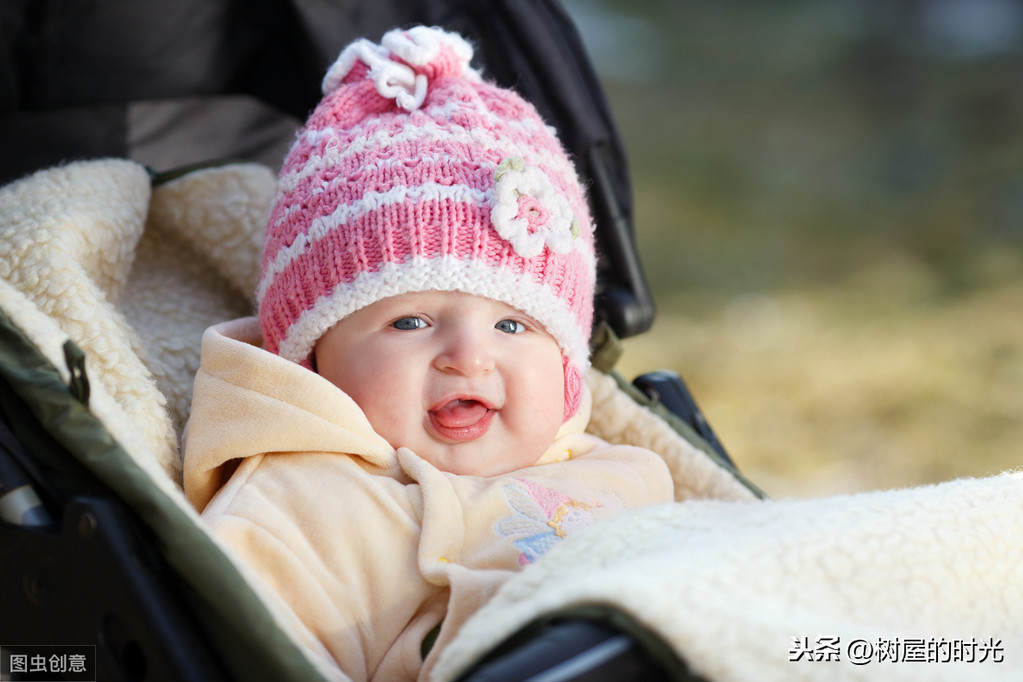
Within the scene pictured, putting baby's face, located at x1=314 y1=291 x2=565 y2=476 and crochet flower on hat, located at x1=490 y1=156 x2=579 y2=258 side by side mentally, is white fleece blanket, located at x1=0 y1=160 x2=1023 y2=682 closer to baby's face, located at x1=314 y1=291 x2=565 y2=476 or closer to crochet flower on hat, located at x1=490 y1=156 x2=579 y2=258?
baby's face, located at x1=314 y1=291 x2=565 y2=476

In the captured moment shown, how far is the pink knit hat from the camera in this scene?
985 millimetres

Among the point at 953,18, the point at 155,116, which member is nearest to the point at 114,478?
the point at 155,116

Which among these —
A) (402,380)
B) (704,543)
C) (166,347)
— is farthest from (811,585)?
(166,347)

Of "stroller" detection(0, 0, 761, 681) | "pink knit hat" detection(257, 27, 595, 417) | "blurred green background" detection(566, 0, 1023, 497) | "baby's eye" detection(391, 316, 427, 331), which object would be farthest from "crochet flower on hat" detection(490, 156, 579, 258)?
"blurred green background" detection(566, 0, 1023, 497)

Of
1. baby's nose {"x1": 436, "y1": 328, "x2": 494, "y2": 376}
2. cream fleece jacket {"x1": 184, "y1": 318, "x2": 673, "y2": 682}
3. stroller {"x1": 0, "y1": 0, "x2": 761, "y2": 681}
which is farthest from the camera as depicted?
baby's nose {"x1": 436, "y1": 328, "x2": 494, "y2": 376}

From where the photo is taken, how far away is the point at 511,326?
1.03m

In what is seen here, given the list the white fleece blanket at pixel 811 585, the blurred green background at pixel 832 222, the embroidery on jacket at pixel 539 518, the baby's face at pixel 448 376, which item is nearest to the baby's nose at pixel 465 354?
the baby's face at pixel 448 376

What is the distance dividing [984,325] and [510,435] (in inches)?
96.8

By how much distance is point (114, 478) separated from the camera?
2.48 feet

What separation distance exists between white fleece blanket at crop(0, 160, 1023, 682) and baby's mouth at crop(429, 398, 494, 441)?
24 centimetres

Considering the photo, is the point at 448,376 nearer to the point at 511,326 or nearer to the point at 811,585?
the point at 511,326

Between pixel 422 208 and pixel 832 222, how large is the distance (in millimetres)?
3066

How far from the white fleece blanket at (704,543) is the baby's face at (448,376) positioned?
0.21 metres

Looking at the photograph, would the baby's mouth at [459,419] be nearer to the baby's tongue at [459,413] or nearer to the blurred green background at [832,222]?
the baby's tongue at [459,413]
